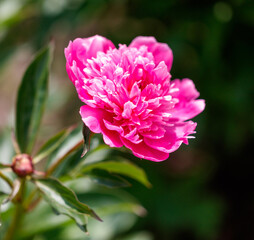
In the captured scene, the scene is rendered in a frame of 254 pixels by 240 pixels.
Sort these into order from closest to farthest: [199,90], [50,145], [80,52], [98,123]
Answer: [98,123], [80,52], [50,145], [199,90]

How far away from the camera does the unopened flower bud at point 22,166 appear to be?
3.80 ft

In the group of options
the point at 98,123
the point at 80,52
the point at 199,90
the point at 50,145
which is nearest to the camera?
the point at 98,123

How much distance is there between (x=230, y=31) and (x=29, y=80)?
1204 mm

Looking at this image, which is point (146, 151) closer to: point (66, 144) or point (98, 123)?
point (98, 123)

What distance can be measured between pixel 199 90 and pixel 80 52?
49.6 inches

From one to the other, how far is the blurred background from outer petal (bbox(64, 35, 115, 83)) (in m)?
0.79

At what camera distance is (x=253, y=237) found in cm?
263

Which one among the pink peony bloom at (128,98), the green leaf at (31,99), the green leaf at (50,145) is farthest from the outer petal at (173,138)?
the green leaf at (31,99)

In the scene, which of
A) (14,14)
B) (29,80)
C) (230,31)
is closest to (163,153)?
(29,80)

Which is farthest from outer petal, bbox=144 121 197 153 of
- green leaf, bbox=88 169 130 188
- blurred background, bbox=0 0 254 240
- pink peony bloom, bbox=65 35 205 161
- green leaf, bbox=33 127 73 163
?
blurred background, bbox=0 0 254 240

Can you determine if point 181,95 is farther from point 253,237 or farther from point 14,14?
point 253,237

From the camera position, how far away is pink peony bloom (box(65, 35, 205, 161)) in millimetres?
994

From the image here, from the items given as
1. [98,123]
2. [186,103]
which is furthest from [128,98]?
[186,103]

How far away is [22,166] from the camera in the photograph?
A: 116 centimetres
